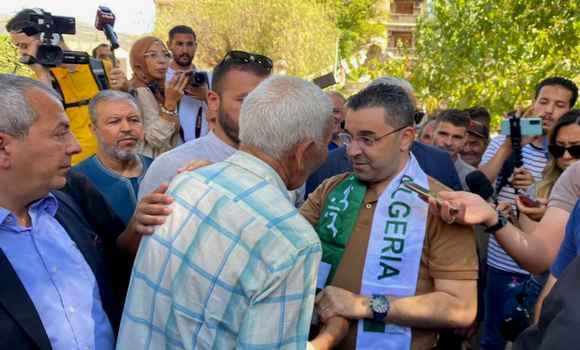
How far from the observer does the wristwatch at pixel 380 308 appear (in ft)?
8.14

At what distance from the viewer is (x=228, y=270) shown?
70.5 inches

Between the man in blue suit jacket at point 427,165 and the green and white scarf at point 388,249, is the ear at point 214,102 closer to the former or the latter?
the green and white scarf at point 388,249

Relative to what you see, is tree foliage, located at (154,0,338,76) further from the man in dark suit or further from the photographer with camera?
the man in dark suit

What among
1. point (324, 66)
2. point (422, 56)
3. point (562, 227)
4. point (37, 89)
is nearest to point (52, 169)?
point (37, 89)

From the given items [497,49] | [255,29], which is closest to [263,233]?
[497,49]

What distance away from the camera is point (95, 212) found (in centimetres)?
256

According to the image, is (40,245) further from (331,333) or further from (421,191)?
(421,191)

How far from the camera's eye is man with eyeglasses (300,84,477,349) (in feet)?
8.17

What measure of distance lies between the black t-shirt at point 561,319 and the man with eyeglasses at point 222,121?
1750 millimetres

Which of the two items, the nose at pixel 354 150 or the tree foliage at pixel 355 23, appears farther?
the tree foliage at pixel 355 23

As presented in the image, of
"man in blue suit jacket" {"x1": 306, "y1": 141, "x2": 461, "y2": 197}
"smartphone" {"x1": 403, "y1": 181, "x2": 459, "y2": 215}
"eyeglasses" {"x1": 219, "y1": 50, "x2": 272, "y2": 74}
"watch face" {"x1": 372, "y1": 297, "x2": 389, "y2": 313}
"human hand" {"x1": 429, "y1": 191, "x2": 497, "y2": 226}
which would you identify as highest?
"eyeglasses" {"x1": 219, "y1": 50, "x2": 272, "y2": 74}

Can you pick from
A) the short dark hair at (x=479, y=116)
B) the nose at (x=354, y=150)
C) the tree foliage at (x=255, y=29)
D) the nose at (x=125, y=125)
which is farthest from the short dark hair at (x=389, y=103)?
the tree foliage at (x=255, y=29)

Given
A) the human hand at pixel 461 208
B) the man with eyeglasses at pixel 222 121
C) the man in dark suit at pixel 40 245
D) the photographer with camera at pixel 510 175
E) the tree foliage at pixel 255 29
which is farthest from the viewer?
the tree foliage at pixel 255 29

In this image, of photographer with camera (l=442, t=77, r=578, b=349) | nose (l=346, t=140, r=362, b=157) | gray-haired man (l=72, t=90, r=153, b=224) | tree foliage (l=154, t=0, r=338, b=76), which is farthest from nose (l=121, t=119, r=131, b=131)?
tree foliage (l=154, t=0, r=338, b=76)
